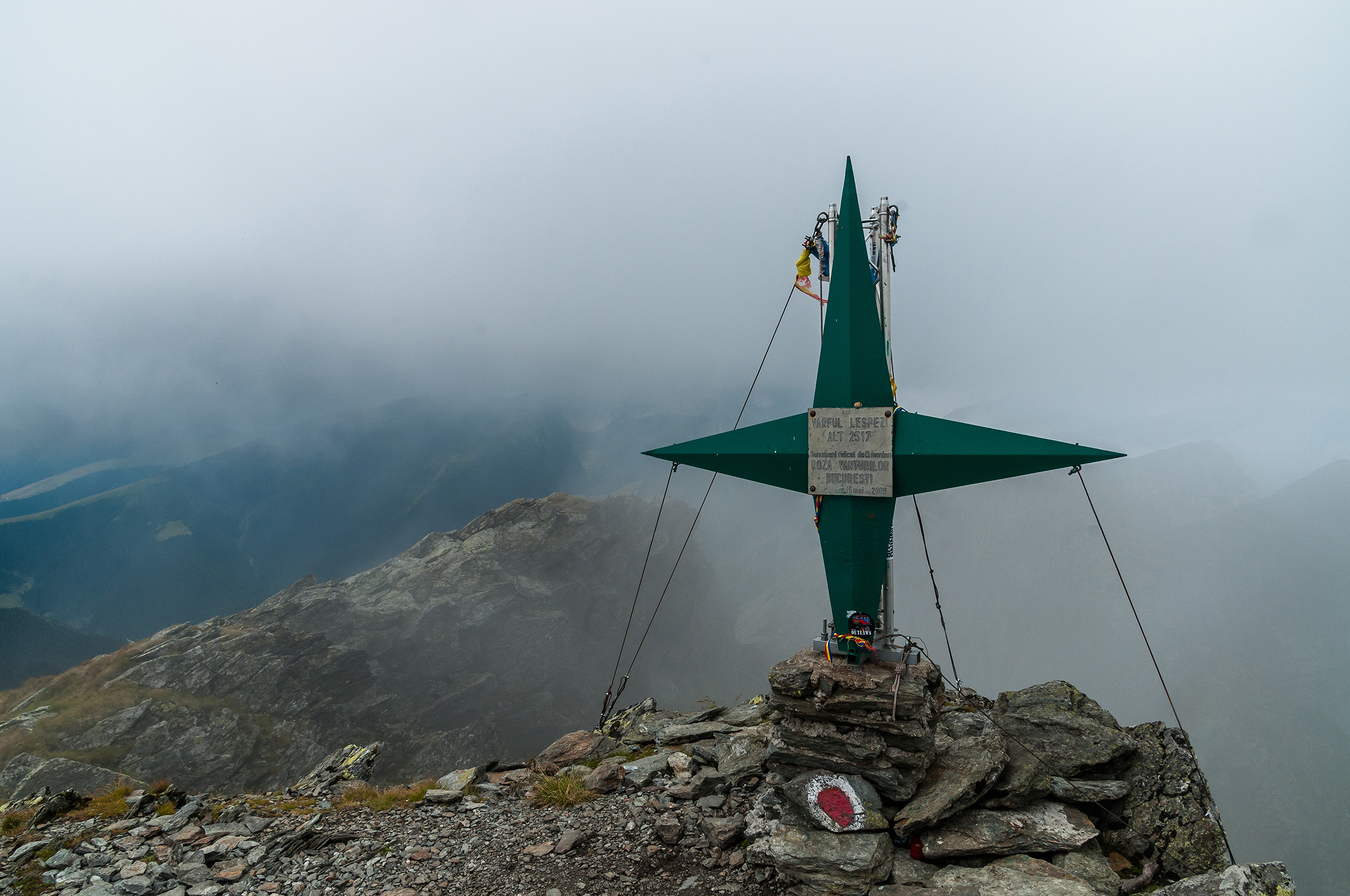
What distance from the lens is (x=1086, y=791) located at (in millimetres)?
8453

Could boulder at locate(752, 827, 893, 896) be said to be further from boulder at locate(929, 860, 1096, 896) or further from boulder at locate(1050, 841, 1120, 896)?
boulder at locate(1050, 841, 1120, 896)

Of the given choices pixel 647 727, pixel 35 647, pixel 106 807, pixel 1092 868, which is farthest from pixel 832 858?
pixel 35 647

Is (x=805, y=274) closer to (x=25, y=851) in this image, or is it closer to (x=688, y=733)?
(x=688, y=733)

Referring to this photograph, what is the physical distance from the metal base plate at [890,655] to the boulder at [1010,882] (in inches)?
104

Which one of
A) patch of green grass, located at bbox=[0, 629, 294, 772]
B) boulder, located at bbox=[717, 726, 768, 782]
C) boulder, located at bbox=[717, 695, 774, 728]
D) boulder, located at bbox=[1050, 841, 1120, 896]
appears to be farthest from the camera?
patch of green grass, located at bbox=[0, 629, 294, 772]

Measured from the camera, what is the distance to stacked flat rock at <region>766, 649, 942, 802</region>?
8.12 meters

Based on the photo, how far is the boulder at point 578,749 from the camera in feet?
41.9

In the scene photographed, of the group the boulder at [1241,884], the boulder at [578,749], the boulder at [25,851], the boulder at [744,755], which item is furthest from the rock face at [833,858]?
the boulder at [25,851]

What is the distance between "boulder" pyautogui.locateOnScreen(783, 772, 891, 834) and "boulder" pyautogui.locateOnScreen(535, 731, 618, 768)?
6.12 metres

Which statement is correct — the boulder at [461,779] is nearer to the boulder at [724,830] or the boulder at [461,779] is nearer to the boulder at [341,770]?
the boulder at [341,770]

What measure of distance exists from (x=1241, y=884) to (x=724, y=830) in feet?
19.8

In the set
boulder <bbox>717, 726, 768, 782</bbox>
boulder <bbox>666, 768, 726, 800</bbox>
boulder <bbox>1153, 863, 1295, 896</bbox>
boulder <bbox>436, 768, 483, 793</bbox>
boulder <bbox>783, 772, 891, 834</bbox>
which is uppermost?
boulder <bbox>436, 768, 483, 793</bbox>

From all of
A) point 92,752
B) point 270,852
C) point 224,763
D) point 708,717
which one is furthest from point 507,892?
point 224,763

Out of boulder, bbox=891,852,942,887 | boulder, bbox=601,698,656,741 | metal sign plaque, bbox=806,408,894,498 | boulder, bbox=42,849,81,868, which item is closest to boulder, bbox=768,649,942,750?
boulder, bbox=891,852,942,887
